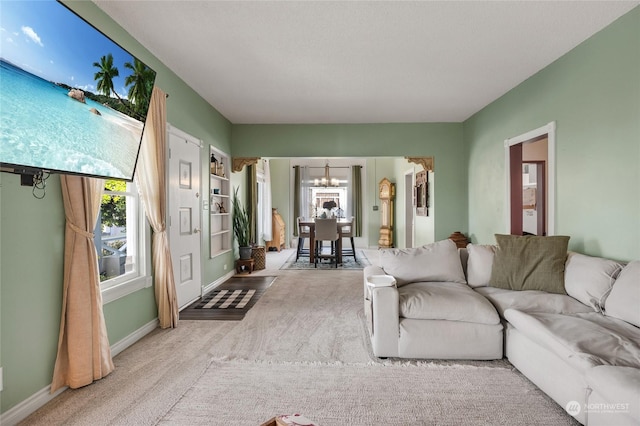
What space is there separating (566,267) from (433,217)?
2954mm

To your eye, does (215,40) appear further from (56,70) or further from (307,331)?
(307,331)

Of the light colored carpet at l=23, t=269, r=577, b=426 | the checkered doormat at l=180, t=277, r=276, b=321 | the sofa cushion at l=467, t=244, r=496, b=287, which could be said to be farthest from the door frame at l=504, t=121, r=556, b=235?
the checkered doormat at l=180, t=277, r=276, b=321

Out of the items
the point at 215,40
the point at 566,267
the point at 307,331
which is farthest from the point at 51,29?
the point at 566,267

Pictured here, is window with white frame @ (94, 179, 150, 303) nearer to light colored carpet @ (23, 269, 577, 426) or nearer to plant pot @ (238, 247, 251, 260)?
light colored carpet @ (23, 269, 577, 426)

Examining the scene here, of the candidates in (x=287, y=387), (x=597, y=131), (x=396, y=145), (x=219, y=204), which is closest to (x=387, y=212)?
(x=396, y=145)

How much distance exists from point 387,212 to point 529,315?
22.1 feet

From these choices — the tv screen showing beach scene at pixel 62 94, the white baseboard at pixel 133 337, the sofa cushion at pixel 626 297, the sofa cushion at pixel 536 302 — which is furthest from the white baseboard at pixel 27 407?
the sofa cushion at pixel 626 297

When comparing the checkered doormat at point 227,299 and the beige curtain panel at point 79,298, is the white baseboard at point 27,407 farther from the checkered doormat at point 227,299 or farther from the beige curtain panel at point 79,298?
the checkered doormat at point 227,299

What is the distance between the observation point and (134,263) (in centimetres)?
288

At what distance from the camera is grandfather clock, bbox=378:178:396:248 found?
873 centimetres

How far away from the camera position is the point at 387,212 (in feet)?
29.0

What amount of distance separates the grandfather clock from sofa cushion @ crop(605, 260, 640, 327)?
656cm

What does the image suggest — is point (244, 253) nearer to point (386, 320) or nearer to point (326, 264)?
point (326, 264)

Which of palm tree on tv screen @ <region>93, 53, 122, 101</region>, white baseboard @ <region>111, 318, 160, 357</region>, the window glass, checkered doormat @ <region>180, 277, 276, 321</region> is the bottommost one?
checkered doormat @ <region>180, 277, 276, 321</region>
